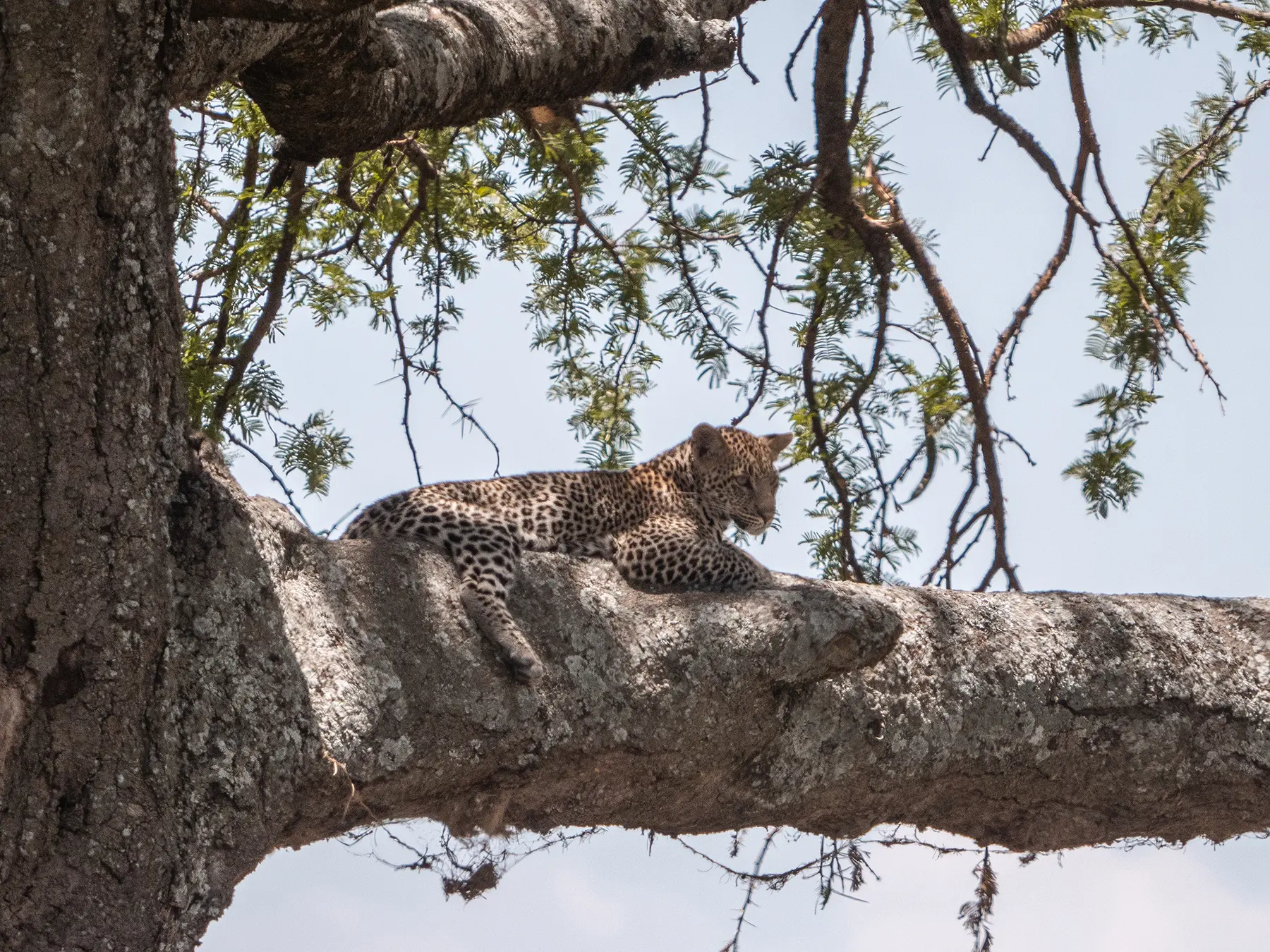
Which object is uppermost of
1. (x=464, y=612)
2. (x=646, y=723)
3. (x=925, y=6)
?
(x=925, y=6)

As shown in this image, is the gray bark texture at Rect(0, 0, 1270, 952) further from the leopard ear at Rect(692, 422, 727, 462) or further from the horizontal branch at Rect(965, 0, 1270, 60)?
the leopard ear at Rect(692, 422, 727, 462)

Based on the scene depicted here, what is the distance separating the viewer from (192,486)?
3.32m

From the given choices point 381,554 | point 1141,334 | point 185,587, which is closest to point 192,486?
point 185,587

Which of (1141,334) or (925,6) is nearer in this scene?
(925,6)

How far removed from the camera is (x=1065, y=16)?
17.8 ft

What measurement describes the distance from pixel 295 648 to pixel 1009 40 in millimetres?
4246

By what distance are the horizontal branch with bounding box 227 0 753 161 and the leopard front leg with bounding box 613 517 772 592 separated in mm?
1870

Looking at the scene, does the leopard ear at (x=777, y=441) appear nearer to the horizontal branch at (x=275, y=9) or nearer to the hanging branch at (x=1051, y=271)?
the hanging branch at (x=1051, y=271)

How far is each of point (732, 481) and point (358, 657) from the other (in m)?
3.55

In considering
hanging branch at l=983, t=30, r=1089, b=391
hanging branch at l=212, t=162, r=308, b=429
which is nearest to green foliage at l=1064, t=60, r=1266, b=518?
hanging branch at l=983, t=30, r=1089, b=391

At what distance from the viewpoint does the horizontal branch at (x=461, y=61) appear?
150 inches

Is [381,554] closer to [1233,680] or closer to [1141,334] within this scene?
[1233,680]

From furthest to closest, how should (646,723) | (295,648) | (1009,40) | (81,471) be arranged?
1. (1009,40)
2. (646,723)
3. (295,648)
4. (81,471)

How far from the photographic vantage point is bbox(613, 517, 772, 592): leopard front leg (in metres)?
5.53
